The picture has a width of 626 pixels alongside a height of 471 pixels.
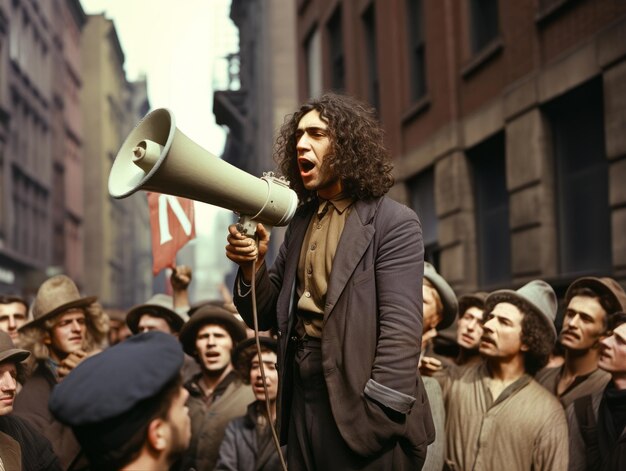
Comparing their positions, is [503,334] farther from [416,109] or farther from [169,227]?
[416,109]

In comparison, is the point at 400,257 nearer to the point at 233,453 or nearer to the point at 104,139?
the point at 233,453

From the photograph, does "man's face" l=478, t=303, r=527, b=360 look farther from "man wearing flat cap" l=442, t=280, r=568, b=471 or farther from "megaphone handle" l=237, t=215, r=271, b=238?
"megaphone handle" l=237, t=215, r=271, b=238

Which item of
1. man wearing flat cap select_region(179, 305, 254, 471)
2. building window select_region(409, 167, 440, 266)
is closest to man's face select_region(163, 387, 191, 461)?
man wearing flat cap select_region(179, 305, 254, 471)

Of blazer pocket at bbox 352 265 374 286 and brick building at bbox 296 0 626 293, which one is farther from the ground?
brick building at bbox 296 0 626 293

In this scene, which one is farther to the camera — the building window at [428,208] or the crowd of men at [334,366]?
the building window at [428,208]

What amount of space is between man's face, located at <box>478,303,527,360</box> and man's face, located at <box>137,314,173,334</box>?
9.46ft

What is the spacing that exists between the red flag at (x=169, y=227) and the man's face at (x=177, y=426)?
4245 millimetres

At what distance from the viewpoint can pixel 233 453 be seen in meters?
6.02

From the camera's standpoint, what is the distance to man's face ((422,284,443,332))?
558cm

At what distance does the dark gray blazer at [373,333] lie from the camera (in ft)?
10.9

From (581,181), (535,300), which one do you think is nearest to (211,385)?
(535,300)

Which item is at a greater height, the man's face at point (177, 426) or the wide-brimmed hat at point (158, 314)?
the wide-brimmed hat at point (158, 314)

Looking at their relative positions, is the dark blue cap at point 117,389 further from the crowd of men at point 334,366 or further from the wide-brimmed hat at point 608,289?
the wide-brimmed hat at point 608,289

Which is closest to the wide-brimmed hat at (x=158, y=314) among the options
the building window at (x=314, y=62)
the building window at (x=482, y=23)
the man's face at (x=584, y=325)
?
the man's face at (x=584, y=325)
